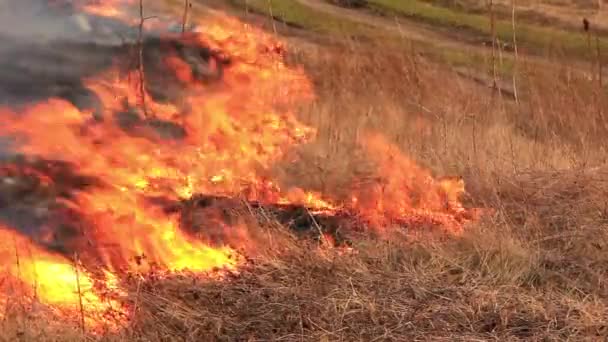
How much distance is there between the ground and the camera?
5.59 metres

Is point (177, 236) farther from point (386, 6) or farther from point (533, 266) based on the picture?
point (386, 6)

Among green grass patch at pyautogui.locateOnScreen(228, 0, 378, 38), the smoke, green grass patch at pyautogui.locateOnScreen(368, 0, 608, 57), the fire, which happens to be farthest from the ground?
green grass patch at pyautogui.locateOnScreen(368, 0, 608, 57)

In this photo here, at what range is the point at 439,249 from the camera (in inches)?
264

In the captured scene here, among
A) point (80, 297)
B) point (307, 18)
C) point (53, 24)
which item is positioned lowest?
point (307, 18)

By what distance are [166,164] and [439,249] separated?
124 inches

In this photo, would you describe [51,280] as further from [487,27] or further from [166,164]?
[487,27]

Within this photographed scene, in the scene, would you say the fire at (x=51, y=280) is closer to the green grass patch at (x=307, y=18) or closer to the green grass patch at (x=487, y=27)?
the green grass patch at (x=307, y=18)

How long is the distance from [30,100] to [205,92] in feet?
7.71

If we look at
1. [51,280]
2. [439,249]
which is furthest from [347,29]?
[51,280]

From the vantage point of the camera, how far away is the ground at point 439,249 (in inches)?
220

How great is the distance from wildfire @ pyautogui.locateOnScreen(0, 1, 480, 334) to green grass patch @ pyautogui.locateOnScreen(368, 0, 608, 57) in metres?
9.63

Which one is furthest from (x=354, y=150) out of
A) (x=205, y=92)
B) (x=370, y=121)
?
(x=205, y=92)

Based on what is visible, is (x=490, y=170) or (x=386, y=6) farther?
(x=386, y=6)

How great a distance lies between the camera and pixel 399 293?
6.00 meters
